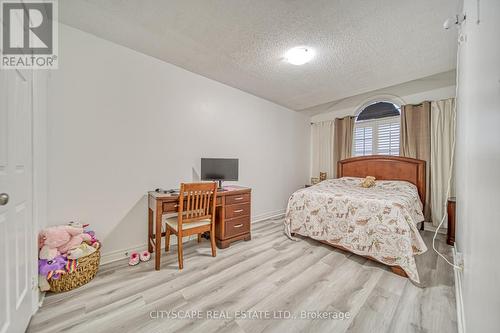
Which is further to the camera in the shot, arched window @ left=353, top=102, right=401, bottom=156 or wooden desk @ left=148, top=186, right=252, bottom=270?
arched window @ left=353, top=102, right=401, bottom=156

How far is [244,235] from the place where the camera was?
279cm

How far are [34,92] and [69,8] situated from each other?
0.94m

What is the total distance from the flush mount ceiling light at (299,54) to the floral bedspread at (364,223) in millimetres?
1803

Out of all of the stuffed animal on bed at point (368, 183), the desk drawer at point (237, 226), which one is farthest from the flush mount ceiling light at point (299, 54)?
the stuffed animal on bed at point (368, 183)

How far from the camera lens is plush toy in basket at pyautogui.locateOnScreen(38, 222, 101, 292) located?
158 centimetres

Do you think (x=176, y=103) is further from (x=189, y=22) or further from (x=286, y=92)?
(x=286, y=92)

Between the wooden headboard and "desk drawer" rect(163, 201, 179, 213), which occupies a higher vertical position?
the wooden headboard

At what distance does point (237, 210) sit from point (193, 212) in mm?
732

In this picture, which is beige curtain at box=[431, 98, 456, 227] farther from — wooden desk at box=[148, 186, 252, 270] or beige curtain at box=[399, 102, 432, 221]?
wooden desk at box=[148, 186, 252, 270]

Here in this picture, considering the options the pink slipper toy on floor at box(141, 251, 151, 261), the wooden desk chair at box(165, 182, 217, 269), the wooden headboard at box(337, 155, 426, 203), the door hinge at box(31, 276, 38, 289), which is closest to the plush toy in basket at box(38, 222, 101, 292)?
the door hinge at box(31, 276, 38, 289)

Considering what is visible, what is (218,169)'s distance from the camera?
289 centimetres

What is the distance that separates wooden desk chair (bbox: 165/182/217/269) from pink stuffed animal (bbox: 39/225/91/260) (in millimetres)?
825

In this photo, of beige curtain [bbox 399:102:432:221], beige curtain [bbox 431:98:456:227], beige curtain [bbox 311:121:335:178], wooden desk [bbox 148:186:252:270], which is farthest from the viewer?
beige curtain [bbox 311:121:335:178]

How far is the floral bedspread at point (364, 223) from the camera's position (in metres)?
1.94
